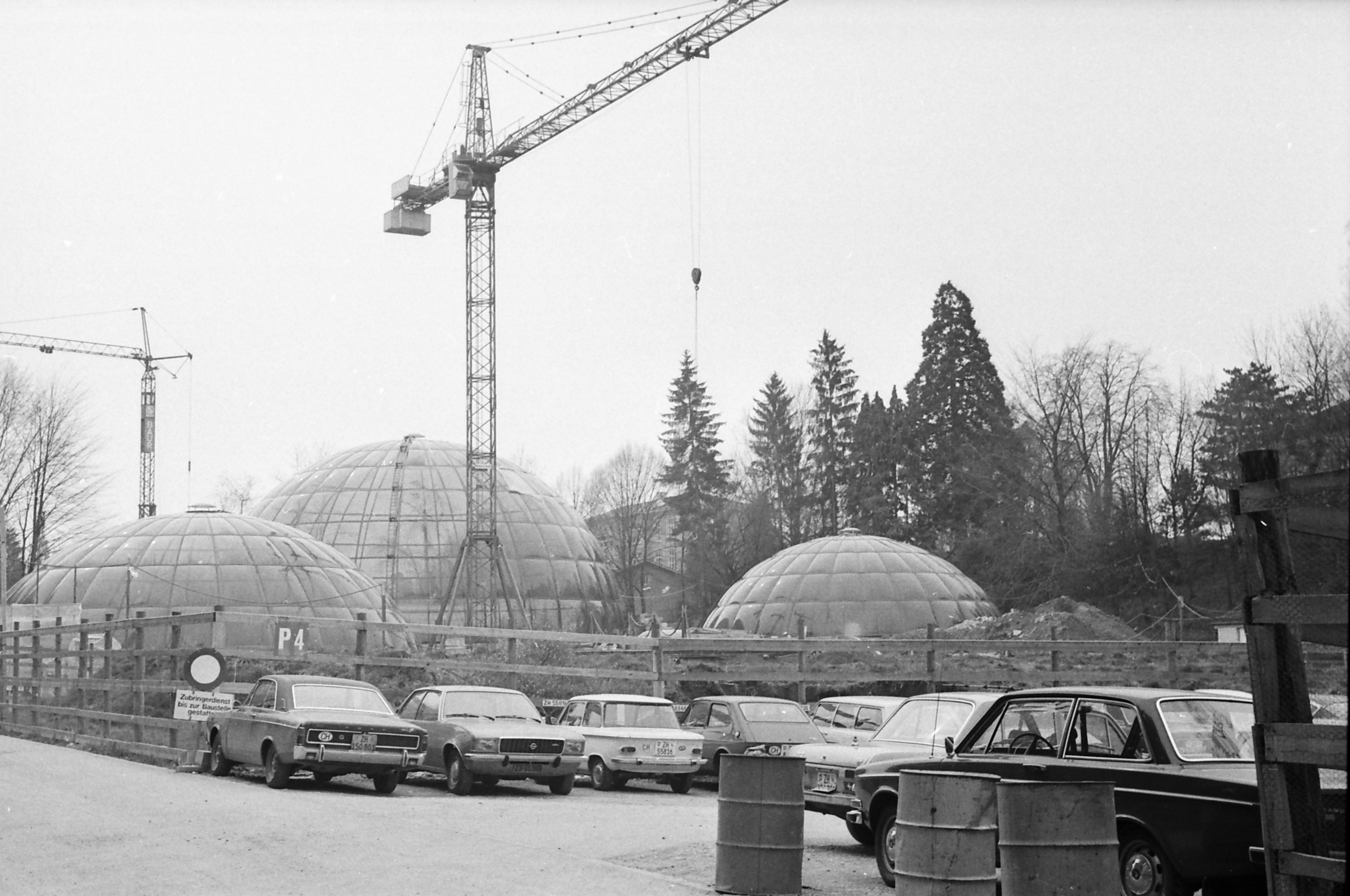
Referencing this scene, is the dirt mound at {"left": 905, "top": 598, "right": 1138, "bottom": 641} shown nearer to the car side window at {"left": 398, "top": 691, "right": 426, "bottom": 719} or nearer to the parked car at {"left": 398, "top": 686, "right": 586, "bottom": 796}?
the car side window at {"left": 398, "top": 691, "right": 426, "bottom": 719}

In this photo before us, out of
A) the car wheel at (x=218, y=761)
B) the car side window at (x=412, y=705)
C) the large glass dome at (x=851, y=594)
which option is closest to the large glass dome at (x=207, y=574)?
the large glass dome at (x=851, y=594)

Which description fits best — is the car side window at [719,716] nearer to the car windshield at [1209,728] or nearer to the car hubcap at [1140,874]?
the car windshield at [1209,728]

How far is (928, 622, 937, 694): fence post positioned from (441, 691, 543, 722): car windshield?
9.68 metres

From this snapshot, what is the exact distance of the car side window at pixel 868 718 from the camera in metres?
20.8

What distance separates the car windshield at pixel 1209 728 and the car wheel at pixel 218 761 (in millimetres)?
14186

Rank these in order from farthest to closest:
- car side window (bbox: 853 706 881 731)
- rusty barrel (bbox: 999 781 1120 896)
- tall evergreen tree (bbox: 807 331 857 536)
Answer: tall evergreen tree (bbox: 807 331 857 536)
car side window (bbox: 853 706 881 731)
rusty barrel (bbox: 999 781 1120 896)

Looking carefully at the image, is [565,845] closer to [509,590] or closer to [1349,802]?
[1349,802]

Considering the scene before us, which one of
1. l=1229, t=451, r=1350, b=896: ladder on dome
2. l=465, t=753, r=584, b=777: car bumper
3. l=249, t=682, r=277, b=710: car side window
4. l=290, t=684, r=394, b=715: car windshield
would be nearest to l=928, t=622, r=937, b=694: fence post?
l=465, t=753, r=584, b=777: car bumper

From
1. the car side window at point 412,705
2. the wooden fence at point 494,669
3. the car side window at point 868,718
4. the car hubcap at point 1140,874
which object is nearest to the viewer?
the car hubcap at point 1140,874

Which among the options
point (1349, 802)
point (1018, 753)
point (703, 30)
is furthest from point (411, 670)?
point (703, 30)

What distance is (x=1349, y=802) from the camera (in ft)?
13.7

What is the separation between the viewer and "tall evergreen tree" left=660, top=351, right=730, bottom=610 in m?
95.1

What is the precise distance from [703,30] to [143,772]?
44.2 meters

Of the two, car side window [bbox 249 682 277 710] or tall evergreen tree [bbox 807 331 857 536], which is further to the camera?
tall evergreen tree [bbox 807 331 857 536]
